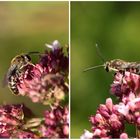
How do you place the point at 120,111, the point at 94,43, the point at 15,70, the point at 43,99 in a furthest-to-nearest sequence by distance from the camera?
the point at 94,43, the point at 15,70, the point at 43,99, the point at 120,111

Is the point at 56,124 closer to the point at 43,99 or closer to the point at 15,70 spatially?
the point at 43,99

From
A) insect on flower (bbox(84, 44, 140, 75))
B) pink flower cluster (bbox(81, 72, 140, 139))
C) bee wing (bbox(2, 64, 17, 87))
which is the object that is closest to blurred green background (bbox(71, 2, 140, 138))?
insect on flower (bbox(84, 44, 140, 75))

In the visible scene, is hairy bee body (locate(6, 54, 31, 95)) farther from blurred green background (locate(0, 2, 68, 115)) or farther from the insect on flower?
the insect on flower

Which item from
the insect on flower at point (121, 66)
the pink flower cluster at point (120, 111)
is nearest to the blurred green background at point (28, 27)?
the insect on flower at point (121, 66)

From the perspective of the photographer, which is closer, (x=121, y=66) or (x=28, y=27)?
(x=121, y=66)

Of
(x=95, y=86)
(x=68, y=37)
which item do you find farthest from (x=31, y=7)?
(x=95, y=86)

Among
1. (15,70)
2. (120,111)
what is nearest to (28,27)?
(15,70)
